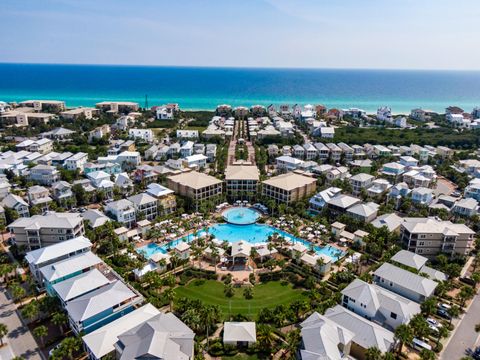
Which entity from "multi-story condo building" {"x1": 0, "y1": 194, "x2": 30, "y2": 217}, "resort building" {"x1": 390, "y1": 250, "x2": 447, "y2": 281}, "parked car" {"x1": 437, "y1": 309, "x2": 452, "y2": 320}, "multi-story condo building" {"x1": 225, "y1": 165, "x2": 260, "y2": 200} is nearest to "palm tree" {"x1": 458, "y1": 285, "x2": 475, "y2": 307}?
"parked car" {"x1": 437, "y1": 309, "x2": 452, "y2": 320}

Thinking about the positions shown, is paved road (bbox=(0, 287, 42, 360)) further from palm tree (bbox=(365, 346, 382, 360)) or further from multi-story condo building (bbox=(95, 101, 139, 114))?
multi-story condo building (bbox=(95, 101, 139, 114))

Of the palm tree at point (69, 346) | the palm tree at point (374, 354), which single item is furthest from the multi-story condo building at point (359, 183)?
the palm tree at point (69, 346)

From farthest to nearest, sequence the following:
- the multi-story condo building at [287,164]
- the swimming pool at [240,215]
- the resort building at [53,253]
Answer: the multi-story condo building at [287,164]
the swimming pool at [240,215]
the resort building at [53,253]

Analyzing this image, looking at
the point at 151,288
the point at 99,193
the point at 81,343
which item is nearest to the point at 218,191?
the point at 99,193

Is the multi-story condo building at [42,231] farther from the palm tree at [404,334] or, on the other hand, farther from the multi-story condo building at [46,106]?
the multi-story condo building at [46,106]

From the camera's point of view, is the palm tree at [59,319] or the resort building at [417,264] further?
the resort building at [417,264]

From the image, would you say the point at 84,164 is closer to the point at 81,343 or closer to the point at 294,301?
the point at 81,343
